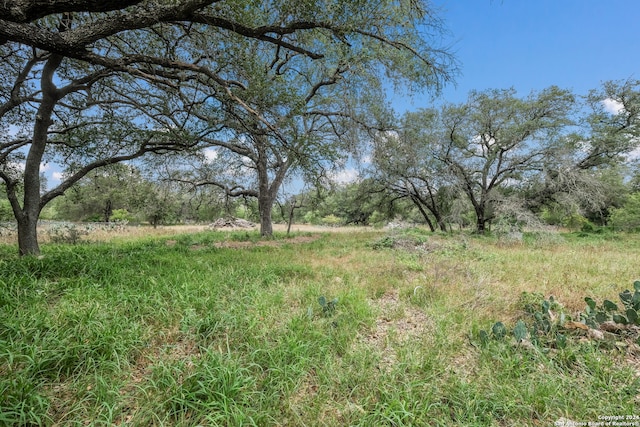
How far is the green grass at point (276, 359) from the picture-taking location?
5.39ft

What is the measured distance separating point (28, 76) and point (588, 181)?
19.8 meters

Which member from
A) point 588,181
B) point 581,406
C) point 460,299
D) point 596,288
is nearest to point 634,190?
point 588,181

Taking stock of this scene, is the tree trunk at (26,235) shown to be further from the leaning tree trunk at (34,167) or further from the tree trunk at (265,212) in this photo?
the tree trunk at (265,212)

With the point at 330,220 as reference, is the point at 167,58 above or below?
above

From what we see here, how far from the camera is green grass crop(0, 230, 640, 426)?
1.64 metres

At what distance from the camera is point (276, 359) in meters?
2.12

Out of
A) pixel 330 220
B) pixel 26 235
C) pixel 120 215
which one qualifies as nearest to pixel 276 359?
pixel 26 235

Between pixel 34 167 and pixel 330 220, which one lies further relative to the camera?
pixel 330 220

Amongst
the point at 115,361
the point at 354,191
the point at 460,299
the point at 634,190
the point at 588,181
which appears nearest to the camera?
the point at 115,361

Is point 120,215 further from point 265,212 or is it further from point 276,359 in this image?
point 276,359

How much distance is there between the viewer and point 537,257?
6.55m

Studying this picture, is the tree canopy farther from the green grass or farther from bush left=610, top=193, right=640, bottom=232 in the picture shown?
bush left=610, top=193, right=640, bottom=232

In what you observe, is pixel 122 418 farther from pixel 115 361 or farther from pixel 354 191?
pixel 354 191

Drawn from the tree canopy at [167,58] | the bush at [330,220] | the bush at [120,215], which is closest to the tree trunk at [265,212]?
the tree canopy at [167,58]
